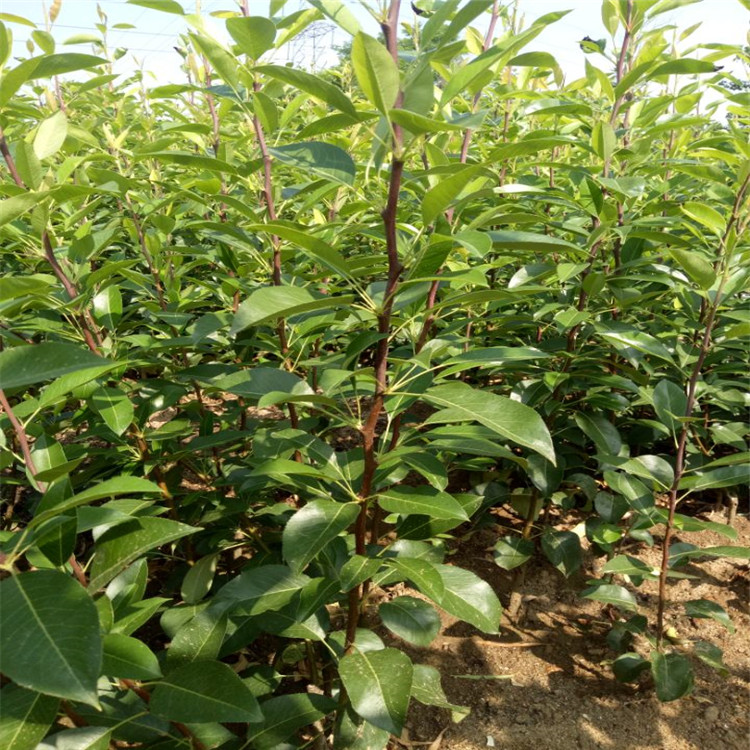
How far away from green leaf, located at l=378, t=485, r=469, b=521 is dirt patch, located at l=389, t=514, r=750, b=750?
3.74 feet

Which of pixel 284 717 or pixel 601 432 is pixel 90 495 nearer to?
pixel 284 717

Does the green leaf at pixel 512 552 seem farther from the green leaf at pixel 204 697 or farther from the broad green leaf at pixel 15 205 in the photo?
the broad green leaf at pixel 15 205

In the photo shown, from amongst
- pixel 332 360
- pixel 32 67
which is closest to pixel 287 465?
pixel 332 360

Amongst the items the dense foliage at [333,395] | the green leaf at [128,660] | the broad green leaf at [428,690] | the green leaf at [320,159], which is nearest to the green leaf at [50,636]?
the dense foliage at [333,395]

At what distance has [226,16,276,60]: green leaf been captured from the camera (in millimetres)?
1546

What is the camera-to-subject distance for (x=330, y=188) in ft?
7.10

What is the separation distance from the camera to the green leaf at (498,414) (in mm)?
1335

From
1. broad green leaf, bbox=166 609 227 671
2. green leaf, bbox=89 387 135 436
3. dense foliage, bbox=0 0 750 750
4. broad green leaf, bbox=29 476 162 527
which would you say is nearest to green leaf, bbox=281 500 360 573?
dense foliage, bbox=0 0 750 750

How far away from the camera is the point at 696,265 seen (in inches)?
75.4

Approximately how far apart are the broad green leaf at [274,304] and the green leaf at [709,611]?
193cm

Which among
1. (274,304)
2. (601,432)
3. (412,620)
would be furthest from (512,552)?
(274,304)

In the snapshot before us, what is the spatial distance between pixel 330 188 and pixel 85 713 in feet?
5.82

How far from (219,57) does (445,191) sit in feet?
3.22

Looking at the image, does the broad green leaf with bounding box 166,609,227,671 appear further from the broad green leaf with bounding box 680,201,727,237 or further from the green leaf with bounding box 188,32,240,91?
the broad green leaf with bounding box 680,201,727,237
